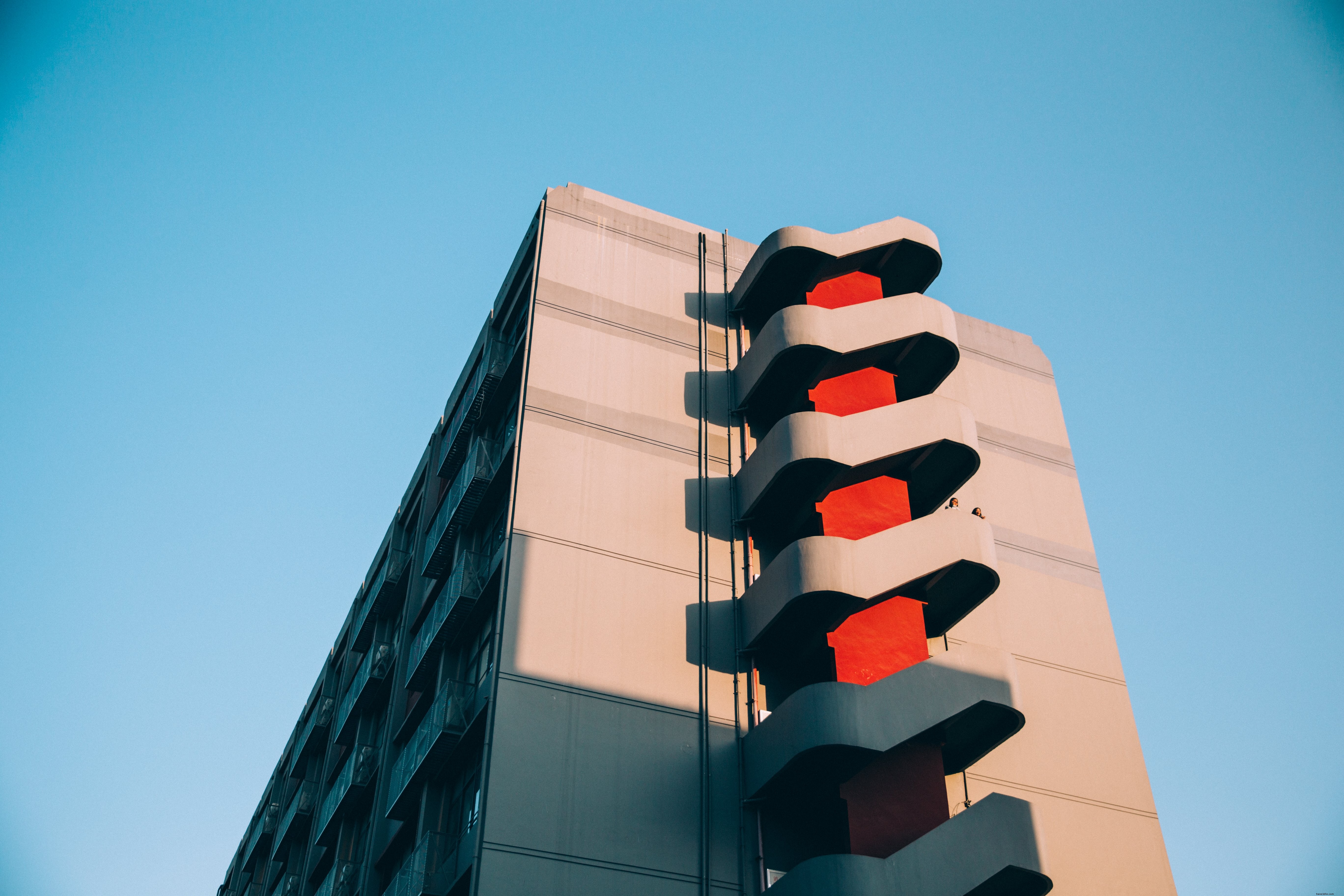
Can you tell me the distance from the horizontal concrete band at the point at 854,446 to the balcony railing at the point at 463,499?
6.90 meters

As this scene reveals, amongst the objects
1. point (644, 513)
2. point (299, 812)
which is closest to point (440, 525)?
point (644, 513)

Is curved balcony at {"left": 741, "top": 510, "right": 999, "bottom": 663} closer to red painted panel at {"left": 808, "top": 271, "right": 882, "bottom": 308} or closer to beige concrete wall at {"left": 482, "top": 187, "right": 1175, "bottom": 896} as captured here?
beige concrete wall at {"left": 482, "top": 187, "right": 1175, "bottom": 896}

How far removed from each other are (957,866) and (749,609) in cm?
714

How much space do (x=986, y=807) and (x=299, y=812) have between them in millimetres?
29179

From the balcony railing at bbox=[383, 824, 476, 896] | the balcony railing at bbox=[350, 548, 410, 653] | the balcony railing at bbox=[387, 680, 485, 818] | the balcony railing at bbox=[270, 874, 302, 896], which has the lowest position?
the balcony railing at bbox=[383, 824, 476, 896]

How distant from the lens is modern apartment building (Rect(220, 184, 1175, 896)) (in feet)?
Answer: 75.8

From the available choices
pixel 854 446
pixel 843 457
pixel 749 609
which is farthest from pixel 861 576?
pixel 854 446

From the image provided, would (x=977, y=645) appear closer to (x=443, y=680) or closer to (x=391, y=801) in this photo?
(x=443, y=680)

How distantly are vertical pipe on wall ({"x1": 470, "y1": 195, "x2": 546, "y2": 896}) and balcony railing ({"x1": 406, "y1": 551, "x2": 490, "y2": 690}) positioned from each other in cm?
130

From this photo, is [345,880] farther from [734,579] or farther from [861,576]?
[861,576]

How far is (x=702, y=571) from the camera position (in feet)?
89.1

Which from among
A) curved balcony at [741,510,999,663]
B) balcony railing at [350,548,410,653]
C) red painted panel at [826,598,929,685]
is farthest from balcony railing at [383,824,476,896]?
balcony railing at [350,548,410,653]

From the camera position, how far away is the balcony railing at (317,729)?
4516 centimetres

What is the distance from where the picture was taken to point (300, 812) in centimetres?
4297
